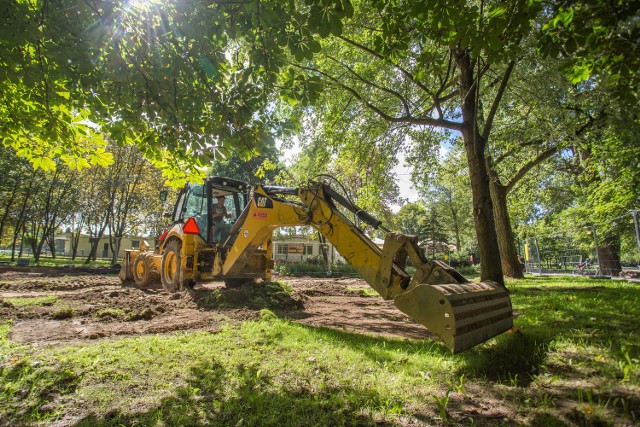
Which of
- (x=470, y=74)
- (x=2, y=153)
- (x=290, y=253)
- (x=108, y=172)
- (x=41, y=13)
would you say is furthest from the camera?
(x=290, y=253)

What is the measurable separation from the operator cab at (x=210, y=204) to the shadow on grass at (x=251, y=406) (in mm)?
6356

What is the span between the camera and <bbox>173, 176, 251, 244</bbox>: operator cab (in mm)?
9367

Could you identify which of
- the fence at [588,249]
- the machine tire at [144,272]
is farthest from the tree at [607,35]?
the fence at [588,249]

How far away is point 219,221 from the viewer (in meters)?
9.76

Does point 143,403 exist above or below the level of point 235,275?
below

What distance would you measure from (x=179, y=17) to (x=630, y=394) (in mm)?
4972

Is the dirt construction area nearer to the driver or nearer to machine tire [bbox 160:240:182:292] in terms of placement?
machine tire [bbox 160:240:182:292]

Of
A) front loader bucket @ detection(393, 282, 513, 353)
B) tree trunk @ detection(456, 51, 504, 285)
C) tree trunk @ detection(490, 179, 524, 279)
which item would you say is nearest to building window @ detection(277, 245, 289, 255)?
tree trunk @ detection(490, 179, 524, 279)

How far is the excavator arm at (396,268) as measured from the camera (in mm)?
3385

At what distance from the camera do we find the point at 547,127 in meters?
9.22

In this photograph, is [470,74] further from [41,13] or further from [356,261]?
[41,13]

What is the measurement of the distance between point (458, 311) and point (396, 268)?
141 cm

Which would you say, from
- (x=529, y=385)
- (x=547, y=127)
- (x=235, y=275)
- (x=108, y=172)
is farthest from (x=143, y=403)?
Result: (x=108, y=172)

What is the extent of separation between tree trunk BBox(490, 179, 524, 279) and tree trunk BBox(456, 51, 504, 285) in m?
6.22
